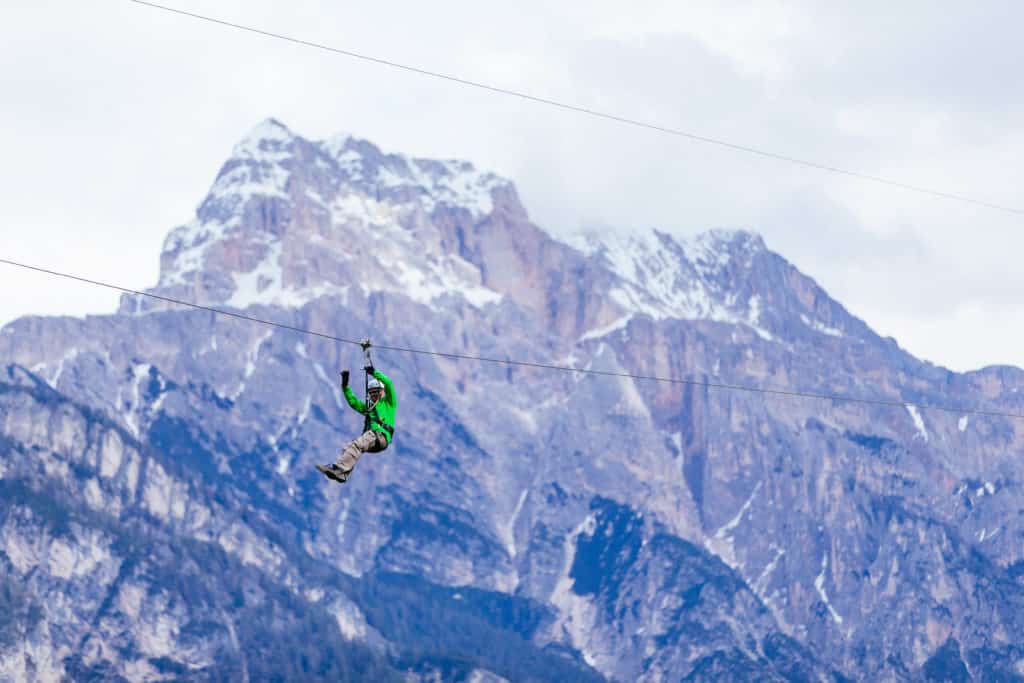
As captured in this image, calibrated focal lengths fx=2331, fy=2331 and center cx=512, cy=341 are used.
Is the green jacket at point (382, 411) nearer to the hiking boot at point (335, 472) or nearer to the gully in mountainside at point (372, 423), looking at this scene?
the gully in mountainside at point (372, 423)

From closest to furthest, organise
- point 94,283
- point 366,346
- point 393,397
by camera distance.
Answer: point 366,346, point 393,397, point 94,283

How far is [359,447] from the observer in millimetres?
88938

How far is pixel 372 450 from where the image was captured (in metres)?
89.8

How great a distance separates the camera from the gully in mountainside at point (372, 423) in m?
87.8

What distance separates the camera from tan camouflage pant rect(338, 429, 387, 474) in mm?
87875

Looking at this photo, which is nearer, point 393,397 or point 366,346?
point 366,346

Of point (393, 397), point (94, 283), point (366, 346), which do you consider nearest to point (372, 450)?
point (393, 397)

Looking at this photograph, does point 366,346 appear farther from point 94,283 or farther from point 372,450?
point 94,283

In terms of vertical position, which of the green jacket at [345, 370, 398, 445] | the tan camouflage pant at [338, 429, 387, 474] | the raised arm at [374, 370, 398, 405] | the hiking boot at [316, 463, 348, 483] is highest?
the raised arm at [374, 370, 398, 405]

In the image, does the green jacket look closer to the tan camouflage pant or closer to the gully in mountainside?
the gully in mountainside

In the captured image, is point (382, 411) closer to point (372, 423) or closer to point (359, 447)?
point (372, 423)

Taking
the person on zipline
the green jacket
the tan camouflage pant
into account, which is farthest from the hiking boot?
the green jacket

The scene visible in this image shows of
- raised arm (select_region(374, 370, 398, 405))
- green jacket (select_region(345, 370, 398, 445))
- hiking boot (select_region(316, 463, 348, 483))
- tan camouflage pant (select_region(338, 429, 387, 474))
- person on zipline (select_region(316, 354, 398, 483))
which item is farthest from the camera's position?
green jacket (select_region(345, 370, 398, 445))

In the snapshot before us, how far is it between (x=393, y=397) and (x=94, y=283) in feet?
59.5
